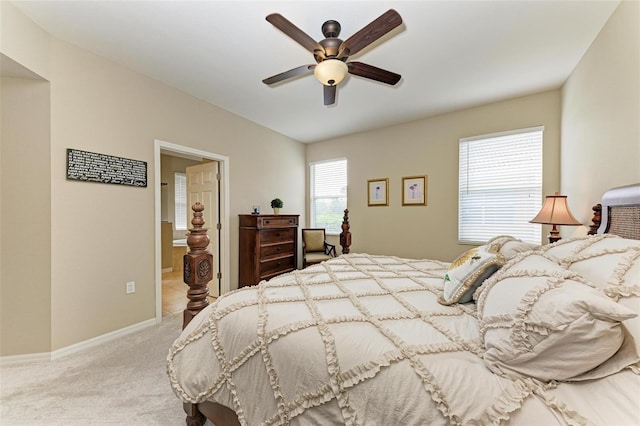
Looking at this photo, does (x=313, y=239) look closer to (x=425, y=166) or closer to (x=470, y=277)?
(x=425, y=166)

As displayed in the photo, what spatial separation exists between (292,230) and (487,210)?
2.90 m

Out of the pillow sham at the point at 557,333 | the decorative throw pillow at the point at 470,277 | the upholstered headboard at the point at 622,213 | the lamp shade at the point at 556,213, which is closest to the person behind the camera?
the pillow sham at the point at 557,333

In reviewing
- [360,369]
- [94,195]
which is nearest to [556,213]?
[360,369]

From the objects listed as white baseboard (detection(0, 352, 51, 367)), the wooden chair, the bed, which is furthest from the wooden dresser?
the bed

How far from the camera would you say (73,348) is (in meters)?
2.21

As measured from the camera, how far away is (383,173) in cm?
426

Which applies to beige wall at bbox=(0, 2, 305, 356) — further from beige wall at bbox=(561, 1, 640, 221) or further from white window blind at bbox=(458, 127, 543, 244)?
beige wall at bbox=(561, 1, 640, 221)

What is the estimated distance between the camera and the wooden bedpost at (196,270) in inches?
58.9

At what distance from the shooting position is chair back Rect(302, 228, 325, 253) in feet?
15.0

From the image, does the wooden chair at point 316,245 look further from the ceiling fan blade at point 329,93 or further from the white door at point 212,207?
the ceiling fan blade at point 329,93

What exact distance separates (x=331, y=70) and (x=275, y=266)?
2953mm

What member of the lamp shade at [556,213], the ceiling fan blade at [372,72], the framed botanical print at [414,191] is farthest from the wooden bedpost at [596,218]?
the framed botanical print at [414,191]

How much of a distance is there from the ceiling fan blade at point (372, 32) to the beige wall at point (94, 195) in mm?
2260

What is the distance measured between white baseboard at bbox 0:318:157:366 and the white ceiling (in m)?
2.66
